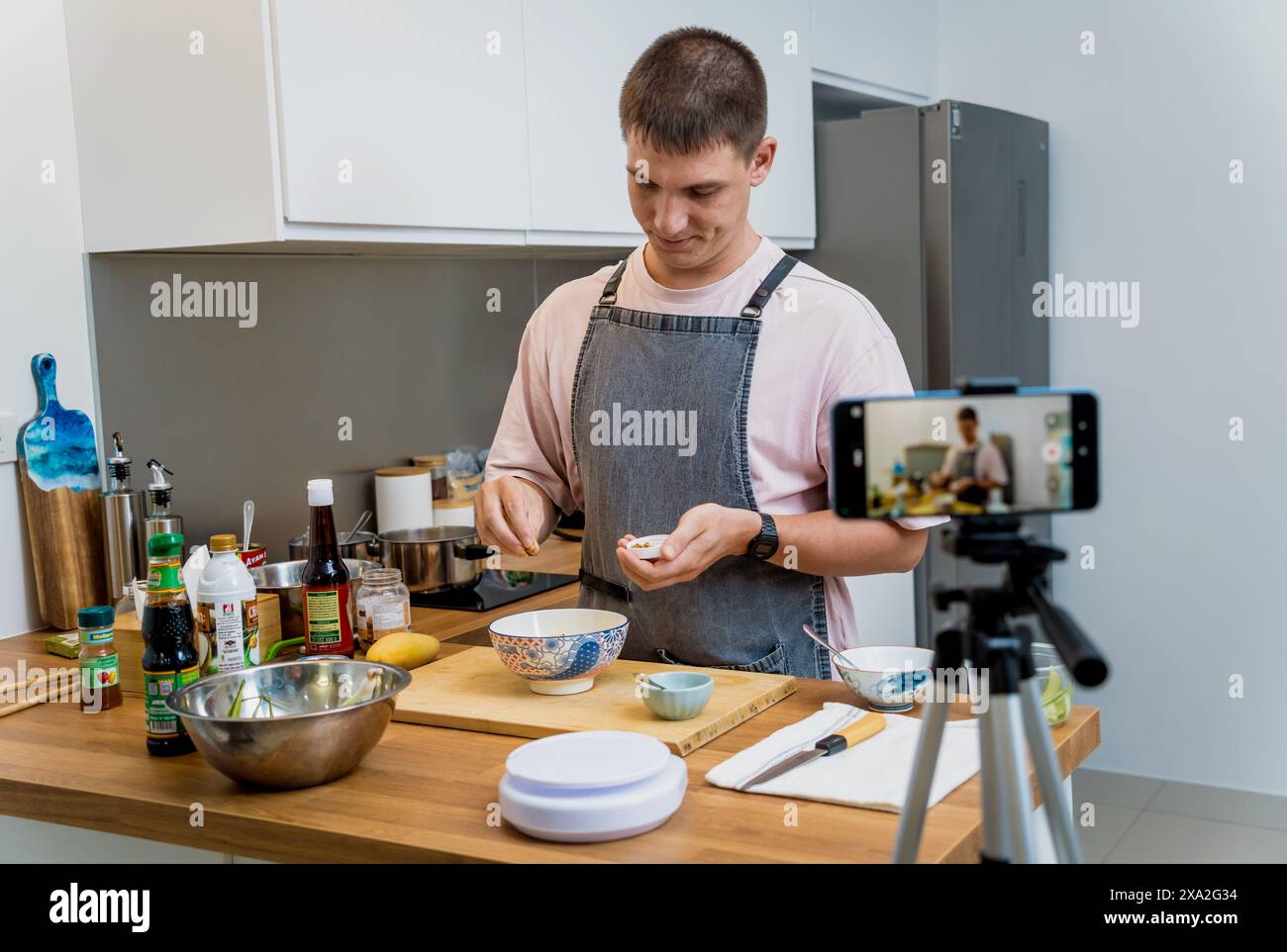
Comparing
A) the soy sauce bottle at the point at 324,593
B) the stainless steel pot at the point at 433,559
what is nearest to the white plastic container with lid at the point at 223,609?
the soy sauce bottle at the point at 324,593

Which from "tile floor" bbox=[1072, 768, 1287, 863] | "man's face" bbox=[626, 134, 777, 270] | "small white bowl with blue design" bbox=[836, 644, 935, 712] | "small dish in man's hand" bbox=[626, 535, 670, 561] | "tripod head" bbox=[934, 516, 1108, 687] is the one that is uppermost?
"man's face" bbox=[626, 134, 777, 270]

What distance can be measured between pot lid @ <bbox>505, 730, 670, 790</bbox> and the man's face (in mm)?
666

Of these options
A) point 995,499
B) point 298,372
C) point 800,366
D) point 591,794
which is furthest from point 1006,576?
point 298,372

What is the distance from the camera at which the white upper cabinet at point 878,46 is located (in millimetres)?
2957

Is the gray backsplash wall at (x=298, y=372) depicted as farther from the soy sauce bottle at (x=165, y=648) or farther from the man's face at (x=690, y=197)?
the man's face at (x=690, y=197)

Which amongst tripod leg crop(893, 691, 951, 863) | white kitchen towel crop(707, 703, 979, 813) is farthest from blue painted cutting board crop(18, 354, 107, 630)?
tripod leg crop(893, 691, 951, 863)

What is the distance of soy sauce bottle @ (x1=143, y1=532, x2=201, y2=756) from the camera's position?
138cm

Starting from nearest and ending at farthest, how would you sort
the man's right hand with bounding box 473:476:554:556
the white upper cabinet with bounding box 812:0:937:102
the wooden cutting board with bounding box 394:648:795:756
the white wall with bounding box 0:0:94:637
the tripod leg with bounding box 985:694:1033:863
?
the tripod leg with bounding box 985:694:1033:863 < the wooden cutting board with bounding box 394:648:795:756 < the man's right hand with bounding box 473:476:554:556 < the white wall with bounding box 0:0:94:637 < the white upper cabinet with bounding box 812:0:937:102

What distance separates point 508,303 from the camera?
2840 mm

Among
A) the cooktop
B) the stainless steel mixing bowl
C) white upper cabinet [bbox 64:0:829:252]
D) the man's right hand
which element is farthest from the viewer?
the cooktop

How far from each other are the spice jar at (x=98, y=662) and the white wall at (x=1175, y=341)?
259cm

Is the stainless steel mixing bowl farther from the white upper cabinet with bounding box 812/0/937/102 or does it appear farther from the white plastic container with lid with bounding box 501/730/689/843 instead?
the white upper cabinet with bounding box 812/0/937/102

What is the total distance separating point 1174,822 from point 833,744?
227cm

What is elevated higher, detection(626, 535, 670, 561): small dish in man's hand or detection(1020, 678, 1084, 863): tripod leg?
detection(626, 535, 670, 561): small dish in man's hand
